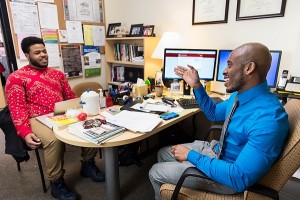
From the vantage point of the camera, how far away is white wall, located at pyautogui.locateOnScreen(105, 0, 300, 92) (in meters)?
1.82

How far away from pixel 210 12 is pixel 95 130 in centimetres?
180

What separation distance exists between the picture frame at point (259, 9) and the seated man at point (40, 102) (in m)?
1.87

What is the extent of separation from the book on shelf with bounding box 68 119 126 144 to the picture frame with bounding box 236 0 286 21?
5.46 feet

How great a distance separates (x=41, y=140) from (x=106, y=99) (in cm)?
59

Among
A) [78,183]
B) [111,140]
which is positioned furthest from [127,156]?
[111,140]

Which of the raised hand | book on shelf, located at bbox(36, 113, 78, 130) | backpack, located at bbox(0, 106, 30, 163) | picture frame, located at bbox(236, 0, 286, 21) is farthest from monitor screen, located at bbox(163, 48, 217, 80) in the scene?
backpack, located at bbox(0, 106, 30, 163)

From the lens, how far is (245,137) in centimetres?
100

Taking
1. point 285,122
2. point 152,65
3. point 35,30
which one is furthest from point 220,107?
point 35,30

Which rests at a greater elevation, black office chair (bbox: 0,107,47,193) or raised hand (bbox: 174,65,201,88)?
raised hand (bbox: 174,65,201,88)

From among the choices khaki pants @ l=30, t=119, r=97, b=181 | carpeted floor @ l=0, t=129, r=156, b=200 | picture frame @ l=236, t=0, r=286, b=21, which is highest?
picture frame @ l=236, t=0, r=286, b=21

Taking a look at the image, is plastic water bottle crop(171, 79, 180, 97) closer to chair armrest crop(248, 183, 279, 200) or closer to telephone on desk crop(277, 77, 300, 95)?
telephone on desk crop(277, 77, 300, 95)

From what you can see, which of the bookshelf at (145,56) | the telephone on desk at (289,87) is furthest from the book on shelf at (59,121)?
the telephone on desk at (289,87)

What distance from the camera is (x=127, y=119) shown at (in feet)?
4.58

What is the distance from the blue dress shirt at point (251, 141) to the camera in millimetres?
858
